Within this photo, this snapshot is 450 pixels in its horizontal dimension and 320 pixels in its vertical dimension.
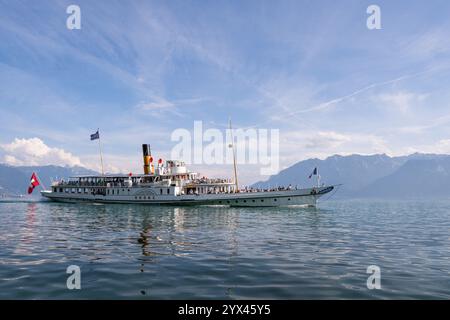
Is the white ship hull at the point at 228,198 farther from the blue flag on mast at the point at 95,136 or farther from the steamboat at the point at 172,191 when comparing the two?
the blue flag on mast at the point at 95,136

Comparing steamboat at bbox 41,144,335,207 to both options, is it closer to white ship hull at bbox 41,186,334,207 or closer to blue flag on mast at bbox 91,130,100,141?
white ship hull at bbox 41,186,334,207

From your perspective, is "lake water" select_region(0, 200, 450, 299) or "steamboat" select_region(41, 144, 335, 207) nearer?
"lake water" select_region(0, 200, 450, 299)

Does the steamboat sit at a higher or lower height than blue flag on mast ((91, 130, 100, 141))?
lower

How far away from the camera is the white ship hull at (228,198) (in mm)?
59281

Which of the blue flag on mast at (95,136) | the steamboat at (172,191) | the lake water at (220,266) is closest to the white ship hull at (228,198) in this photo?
the steamboat at (172,191)

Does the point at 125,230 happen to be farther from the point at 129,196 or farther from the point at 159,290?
the point at 129,196

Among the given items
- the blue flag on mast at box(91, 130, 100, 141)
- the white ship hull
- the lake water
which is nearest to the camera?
the lake water

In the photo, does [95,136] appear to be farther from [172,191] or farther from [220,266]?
[220,266]

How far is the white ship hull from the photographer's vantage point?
59281mm

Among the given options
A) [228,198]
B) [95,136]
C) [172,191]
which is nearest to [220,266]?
[228,198]

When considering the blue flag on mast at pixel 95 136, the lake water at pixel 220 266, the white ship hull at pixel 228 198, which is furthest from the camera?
the blue flag on mast at pixel 95 136

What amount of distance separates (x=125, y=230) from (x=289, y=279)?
714 inches

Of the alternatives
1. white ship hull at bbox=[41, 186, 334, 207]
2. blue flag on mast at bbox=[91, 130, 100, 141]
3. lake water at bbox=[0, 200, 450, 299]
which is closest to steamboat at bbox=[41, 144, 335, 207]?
white ship hull at bbox=[41, 186, 334, 207]

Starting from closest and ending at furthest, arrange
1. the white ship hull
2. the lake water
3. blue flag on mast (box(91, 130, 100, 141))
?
1. the lake water
2. the white ship hull
3. blue flag on mast (box(91, 130, 100, 141))
